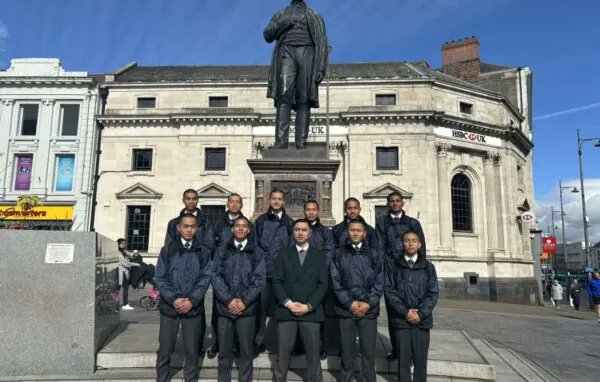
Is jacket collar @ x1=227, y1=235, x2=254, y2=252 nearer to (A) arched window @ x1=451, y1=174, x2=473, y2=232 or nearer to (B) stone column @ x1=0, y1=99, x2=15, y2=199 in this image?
(A) arched window @ x1=451, y1=174, x2=473, y2=232

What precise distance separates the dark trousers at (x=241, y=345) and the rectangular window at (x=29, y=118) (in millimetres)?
31562

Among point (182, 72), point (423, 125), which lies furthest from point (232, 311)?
point (182, 72)

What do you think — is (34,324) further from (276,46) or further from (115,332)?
(276,46)

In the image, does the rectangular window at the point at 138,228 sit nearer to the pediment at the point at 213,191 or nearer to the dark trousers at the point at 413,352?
the pediment at the point at 213,191

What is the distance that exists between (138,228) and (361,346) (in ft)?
84.7

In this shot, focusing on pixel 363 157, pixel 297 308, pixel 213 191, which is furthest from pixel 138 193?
pixel 297 308

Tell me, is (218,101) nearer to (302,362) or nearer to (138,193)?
(138,193)

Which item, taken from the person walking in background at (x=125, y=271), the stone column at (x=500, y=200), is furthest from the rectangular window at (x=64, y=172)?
the stone column at (x=500, y=200)

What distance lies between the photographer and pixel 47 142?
29.3 metres

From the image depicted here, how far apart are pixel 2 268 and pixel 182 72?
30388mm

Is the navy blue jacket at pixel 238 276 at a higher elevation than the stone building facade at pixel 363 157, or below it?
below

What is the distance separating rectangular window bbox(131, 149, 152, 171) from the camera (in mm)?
28484

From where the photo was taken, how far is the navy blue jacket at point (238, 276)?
476 centimetres

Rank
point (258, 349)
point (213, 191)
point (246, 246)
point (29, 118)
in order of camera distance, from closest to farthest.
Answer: point (246, 246), point (258, 349), point (213, 191), point (29, 118)
